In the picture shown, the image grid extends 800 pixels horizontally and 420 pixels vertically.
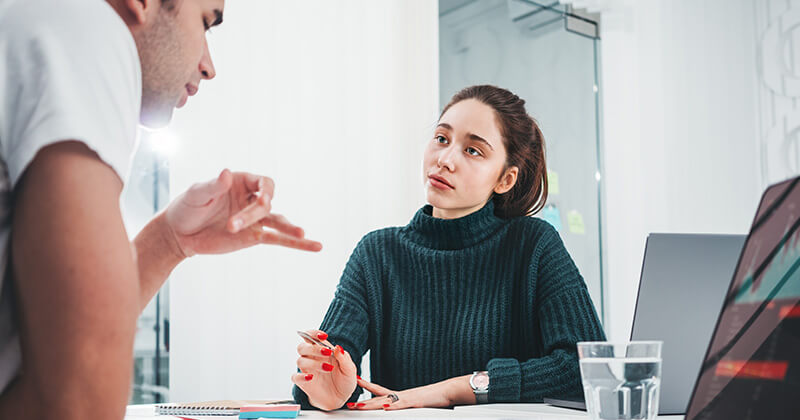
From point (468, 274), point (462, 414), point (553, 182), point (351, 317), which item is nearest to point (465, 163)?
point (468, 274)

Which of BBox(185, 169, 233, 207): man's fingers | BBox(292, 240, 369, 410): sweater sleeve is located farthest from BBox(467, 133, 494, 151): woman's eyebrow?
BBox(185, 169, 233, 207): man's fingers

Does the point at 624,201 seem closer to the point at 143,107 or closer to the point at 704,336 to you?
the point at 704,336

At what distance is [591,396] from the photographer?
703mm

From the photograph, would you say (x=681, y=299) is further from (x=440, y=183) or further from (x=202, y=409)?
(x=440, y=183)

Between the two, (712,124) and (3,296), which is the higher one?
(712,124)

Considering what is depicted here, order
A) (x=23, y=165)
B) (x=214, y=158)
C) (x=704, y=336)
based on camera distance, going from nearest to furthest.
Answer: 1. (x=23, y=165)
2. (x=704, y=336)
3. (x=214, y=158)

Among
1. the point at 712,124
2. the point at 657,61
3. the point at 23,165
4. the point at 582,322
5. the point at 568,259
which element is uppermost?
the point at 657,61

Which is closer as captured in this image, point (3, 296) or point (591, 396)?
point (3, 296)

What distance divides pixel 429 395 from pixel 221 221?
0.71 meters

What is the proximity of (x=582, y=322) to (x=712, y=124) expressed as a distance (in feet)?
7.15

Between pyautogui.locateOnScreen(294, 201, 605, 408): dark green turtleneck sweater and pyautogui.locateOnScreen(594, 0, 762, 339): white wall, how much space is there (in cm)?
157

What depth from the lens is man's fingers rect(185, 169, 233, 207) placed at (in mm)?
857

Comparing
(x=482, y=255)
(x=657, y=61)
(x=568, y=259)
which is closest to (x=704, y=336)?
(x=568, y=259)

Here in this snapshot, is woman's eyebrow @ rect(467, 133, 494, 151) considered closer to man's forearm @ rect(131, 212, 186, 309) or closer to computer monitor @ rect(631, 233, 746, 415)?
computer monitor @ rect(631, 233, 746, 415)
